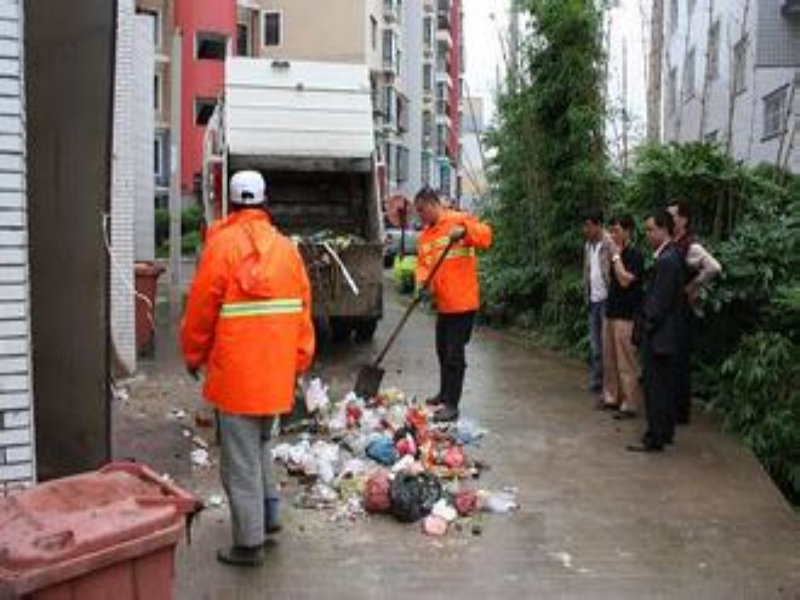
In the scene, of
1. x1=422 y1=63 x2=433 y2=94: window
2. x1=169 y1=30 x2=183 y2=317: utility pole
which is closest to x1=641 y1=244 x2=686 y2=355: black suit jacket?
x1=169 y1=30 x2=183 y2=317: utility pole

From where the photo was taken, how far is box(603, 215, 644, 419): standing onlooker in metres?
→ 9.22

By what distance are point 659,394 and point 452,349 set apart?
67.0 inches

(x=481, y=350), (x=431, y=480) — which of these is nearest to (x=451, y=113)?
(x=481, y=350)

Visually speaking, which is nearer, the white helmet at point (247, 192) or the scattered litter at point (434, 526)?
the white helmet at point (247, 192)

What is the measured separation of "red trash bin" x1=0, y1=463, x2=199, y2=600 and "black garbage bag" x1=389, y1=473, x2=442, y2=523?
2.77m

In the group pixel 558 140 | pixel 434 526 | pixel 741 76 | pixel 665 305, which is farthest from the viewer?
pixel 741 76

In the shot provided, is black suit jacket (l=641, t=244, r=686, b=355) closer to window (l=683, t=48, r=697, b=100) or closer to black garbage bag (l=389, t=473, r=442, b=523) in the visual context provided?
black garbage bag (l=389, t=473, r=442, b=523)

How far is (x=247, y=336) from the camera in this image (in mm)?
5512

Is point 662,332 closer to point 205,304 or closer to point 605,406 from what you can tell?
point 605,406

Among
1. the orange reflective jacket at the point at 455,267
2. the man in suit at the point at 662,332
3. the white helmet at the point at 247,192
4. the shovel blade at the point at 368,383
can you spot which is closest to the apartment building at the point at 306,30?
the shovel blade at the point at 368,383

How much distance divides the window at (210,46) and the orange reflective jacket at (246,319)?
117ft

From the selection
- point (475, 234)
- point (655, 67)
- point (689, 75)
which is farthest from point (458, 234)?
point (689, 75)

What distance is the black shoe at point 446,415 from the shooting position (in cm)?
905

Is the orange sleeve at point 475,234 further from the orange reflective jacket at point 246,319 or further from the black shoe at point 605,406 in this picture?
the orange reflective jacket at point 246,319
